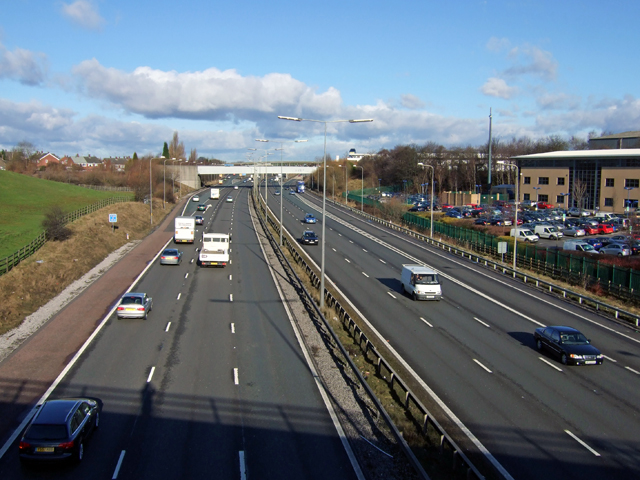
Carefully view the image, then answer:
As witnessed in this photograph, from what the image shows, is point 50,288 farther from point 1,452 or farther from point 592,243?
point 592,243

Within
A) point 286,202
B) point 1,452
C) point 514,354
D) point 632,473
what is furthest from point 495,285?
point 286,202

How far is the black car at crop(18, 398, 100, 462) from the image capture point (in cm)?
1188

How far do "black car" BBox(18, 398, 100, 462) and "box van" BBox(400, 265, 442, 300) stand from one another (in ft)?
70.2

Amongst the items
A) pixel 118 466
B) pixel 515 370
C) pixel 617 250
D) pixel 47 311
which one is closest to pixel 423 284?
pixel 515 370

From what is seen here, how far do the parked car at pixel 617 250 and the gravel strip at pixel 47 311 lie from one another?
41049 mm

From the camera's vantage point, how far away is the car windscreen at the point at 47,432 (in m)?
12.0

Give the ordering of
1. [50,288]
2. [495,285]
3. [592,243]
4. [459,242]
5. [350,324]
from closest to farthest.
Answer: [350,324]
[50,288]
[495,285]
[592,243]
[459,242]

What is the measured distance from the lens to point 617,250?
46.4 metres

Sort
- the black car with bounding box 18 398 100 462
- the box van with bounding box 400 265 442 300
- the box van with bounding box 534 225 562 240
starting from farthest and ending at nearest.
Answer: the box van with bounding box 534 225 562 240
the box van with bounding box 400 265 442 300
the black car with bounding box 18 398 100 462

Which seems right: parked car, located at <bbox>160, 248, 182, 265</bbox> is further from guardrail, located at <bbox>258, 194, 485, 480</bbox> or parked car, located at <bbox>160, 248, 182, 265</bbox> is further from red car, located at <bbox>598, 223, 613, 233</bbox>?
red car, located at <bbox>598, 223, 613, 233</bbox>

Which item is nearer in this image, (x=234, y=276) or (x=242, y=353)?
(x=242, y=353)

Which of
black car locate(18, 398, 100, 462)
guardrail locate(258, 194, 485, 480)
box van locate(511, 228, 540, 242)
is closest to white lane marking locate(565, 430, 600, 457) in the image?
guardrail locate(258, 194, 485, 480)

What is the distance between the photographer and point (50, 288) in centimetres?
3156

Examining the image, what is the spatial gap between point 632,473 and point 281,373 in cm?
Result: 1074
